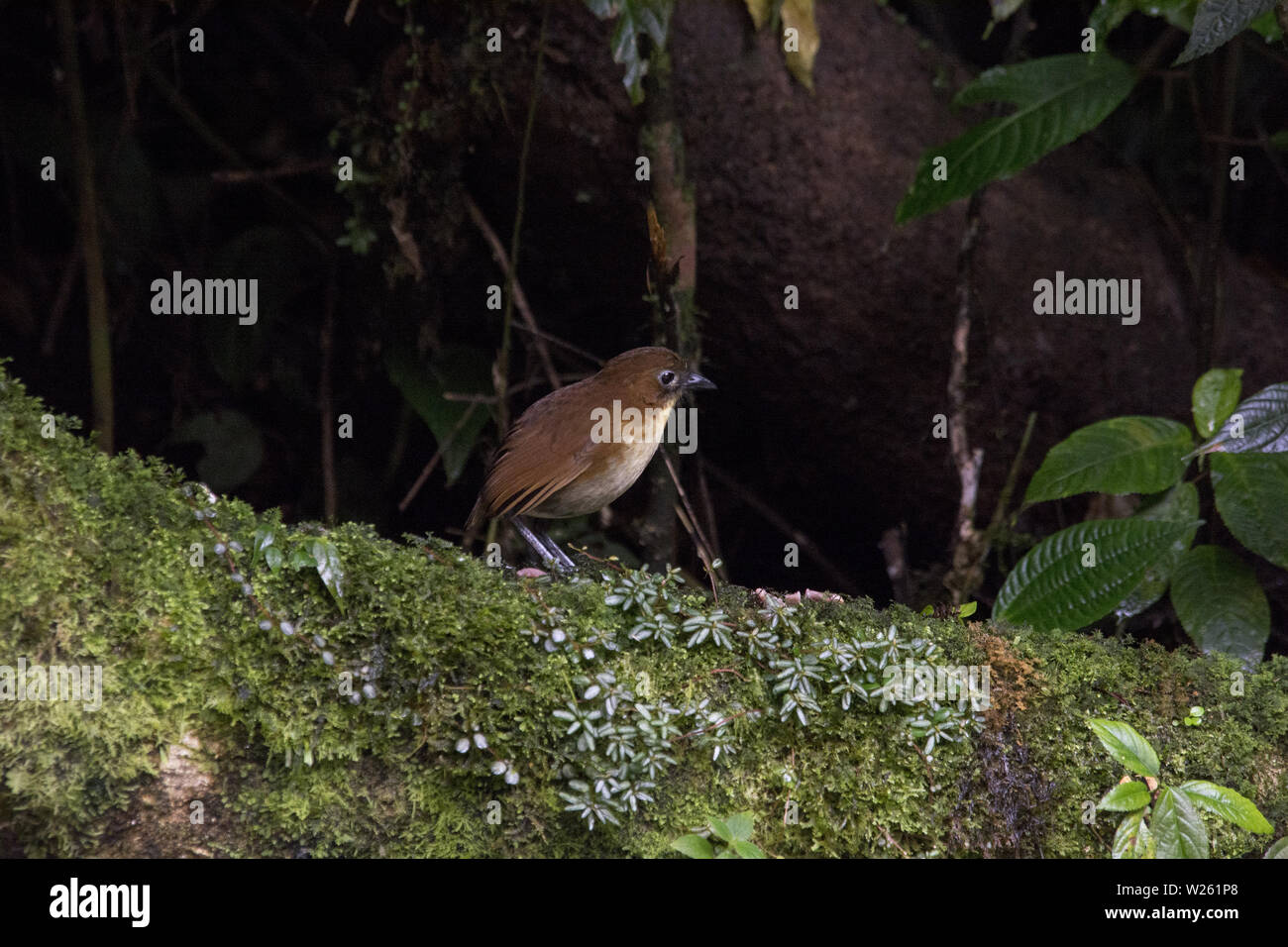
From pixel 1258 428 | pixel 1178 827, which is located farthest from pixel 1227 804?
pixel 1258 428

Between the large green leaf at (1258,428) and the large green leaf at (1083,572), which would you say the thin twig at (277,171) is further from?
the large green leaf at (1258,428)

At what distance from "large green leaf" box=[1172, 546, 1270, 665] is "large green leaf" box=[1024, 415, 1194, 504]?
0.86 feet

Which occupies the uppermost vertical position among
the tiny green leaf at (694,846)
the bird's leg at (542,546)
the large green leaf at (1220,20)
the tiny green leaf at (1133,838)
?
the large green leaf at (1220,20)

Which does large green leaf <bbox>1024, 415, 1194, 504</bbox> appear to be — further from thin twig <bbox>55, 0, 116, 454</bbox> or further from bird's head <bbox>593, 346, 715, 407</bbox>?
thin twig <bbox>55, 0, 116, 454</bbox>

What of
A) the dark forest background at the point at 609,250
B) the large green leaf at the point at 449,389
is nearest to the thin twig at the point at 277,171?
the dark forest background at the point at 609,250

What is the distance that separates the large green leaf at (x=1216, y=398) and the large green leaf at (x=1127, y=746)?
1231 millimetres

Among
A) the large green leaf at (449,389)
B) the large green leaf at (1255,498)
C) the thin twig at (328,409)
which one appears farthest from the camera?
the thin twig at (328,409)

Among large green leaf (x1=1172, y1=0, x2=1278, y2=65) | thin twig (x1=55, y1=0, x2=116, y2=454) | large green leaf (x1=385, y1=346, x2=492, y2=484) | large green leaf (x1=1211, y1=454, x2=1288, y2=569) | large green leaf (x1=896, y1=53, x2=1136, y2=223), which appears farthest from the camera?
large green leaf (x1=385, y1=346, x2=492, y2=484)

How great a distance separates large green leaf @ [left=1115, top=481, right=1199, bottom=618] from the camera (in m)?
3.09

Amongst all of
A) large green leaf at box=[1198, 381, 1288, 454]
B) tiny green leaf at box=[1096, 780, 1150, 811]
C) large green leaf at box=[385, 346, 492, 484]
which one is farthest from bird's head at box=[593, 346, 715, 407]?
tiny green leaf at box=[1096, 780, 1150, 811]

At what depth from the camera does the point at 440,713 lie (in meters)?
2.07

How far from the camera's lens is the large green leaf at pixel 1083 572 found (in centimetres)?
285

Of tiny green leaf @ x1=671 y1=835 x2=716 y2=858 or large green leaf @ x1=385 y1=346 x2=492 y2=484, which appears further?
large green leaf @ x1=385 y1=346 x2=492 y2=484

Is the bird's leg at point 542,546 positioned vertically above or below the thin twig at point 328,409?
below
